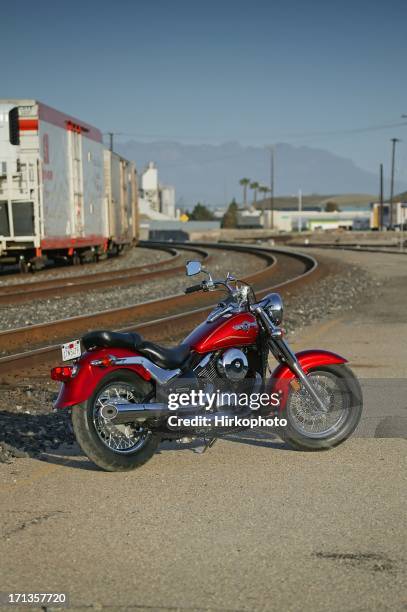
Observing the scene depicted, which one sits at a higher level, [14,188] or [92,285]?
[14,188]

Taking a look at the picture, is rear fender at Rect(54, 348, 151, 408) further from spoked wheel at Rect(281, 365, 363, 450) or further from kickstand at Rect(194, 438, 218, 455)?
spoked wheel at Rect(281, 365, 363, 450)

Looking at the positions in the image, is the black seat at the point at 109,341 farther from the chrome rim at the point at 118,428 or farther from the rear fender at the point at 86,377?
the chrome rim at the point at 118,428

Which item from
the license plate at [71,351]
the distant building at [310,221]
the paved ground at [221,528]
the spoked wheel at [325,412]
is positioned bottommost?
the distant building at [310,221]

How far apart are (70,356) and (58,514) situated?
1.16 metres

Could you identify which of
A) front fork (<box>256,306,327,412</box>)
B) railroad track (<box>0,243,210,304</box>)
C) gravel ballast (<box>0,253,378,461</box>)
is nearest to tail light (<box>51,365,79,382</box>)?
gravel ballast (<box>0,253,378,461</box>)

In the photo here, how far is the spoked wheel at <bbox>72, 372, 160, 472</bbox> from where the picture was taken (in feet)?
18.7

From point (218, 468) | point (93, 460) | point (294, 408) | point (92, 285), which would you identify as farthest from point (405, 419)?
point (92, 285)

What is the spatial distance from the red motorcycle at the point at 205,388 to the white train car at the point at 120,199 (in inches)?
1013

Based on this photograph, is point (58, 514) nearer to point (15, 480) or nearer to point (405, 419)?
point (15, 480)

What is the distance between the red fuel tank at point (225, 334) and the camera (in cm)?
600

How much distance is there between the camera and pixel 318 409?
628 centimetres

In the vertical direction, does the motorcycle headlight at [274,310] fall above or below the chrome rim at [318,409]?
above

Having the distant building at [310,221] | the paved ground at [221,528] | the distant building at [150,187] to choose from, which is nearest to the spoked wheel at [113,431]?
the paved ground at [221,528]

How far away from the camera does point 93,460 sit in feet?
18.8
